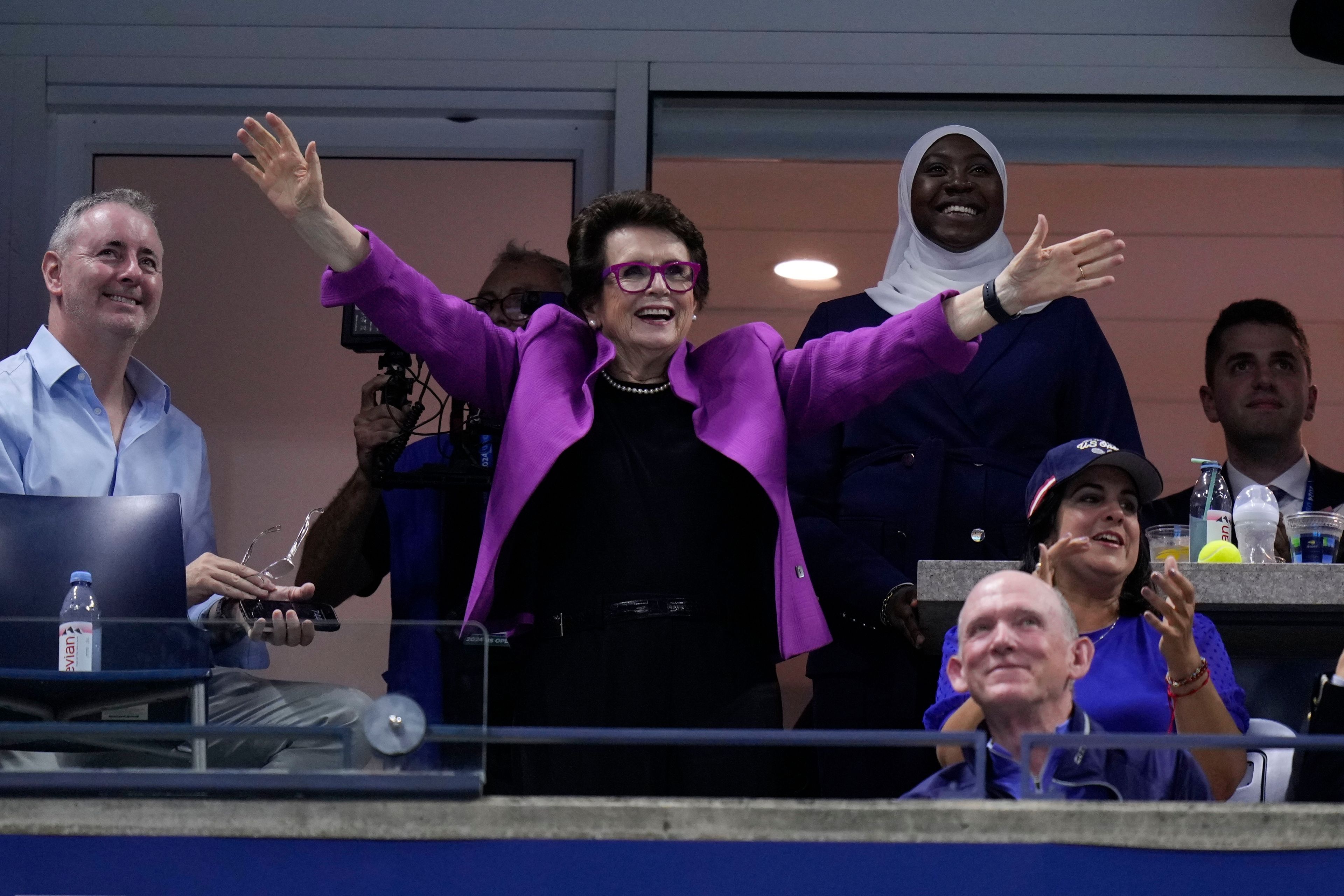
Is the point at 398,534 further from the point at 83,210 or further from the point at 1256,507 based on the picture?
the point at 1256,507

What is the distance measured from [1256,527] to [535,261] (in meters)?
1.46

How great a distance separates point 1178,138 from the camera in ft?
14.0

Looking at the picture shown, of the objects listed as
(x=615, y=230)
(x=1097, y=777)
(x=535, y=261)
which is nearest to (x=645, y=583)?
(x=615, y=230)

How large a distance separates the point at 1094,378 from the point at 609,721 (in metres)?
1.24

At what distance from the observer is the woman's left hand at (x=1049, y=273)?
2475 mm

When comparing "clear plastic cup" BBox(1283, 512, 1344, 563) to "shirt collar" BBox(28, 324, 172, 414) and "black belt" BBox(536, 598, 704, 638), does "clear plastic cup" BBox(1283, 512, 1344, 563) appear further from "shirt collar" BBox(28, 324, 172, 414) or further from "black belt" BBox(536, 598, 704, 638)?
"shirt collar" BBox(28, 324, 172, 414)

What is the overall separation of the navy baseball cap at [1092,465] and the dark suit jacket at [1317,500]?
0.76m

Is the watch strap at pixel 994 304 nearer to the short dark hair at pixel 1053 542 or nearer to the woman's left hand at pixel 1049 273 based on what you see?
the woman's left hand at pixel 1049 273

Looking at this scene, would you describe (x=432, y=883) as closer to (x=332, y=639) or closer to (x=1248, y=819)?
(x=332, y=639)

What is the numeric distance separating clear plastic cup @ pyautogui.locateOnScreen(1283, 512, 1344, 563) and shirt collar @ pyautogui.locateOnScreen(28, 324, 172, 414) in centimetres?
205

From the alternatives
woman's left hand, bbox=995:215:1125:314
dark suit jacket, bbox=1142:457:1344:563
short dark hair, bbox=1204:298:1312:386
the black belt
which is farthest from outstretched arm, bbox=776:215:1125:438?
short dark hair, bbox=1204:298:1312:386

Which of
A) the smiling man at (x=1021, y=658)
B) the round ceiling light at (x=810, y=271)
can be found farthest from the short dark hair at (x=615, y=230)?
the round ceiling light at (x=810, y=271)

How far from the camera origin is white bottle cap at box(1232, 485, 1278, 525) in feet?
9.66

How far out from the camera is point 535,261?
3.40 meters
